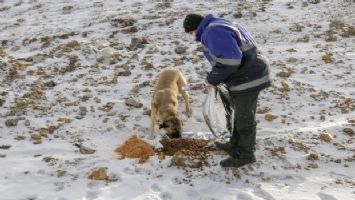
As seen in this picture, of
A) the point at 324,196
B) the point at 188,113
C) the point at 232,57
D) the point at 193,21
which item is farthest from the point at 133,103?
the point at 324,196

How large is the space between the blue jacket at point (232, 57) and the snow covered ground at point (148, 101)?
1.20m

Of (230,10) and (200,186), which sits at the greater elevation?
(230,10)

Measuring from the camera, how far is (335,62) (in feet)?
30.7

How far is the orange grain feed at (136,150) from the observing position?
595cm

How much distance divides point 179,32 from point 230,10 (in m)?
2.18

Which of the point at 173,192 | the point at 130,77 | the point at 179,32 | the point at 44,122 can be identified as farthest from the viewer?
the point at 179,32

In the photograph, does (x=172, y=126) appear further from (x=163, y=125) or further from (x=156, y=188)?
(x=156, y=188)

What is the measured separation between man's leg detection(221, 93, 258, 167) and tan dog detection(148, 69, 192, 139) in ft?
3.69

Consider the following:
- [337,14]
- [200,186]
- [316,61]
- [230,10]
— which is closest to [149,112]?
[200,186]

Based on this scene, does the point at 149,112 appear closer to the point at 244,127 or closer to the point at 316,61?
the point at 244,127

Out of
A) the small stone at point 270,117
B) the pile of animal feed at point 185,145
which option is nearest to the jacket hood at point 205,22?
the pile of animal feed at point 185,145

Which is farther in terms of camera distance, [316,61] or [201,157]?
[316,61]

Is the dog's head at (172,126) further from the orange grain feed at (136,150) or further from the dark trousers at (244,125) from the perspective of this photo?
the dark trousers at (244,125)

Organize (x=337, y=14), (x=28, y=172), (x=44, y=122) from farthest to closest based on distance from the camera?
(x=337, y=14)
(x=44, y=122)
(x=28, y=172)
